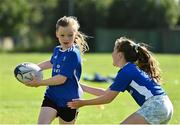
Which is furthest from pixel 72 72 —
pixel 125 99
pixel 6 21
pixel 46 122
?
pixel 6 21

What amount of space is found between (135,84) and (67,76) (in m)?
1.11

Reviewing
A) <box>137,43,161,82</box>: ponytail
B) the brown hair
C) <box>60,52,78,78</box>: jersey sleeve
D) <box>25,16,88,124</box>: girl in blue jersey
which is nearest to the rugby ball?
<box>25,16,88,124</box>: girl in blue jersey

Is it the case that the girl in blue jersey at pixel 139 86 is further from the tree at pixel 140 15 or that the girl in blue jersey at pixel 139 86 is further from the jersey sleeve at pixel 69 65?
the tree at pixel 140 15

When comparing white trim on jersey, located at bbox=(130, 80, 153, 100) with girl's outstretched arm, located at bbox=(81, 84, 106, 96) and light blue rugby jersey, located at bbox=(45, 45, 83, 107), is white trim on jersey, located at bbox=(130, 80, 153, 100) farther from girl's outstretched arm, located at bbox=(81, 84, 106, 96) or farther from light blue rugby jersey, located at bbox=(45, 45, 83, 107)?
light blue rugby jersey, located at bbox=(45, 45, 83, 107)

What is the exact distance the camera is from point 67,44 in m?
8.30

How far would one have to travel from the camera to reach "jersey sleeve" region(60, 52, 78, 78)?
321 inches

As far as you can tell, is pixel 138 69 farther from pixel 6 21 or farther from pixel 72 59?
pixel 6 21

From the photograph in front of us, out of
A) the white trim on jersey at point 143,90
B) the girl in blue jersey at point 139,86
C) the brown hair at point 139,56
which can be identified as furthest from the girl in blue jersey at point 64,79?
the white trim on jersey at point 143,90

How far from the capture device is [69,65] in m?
8.20

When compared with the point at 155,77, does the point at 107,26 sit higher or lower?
lower

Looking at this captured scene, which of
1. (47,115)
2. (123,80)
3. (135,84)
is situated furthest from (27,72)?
(135,84)

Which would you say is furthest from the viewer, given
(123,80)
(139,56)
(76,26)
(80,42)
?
(80,42)

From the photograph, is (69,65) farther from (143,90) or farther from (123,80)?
(143,90)

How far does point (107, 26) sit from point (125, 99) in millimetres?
57410
